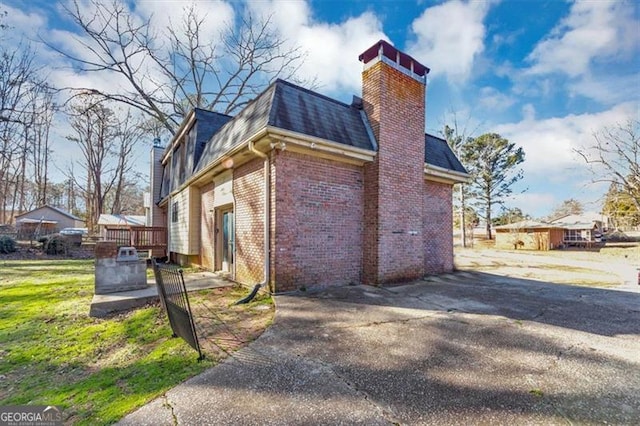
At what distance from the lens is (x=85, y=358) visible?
3.91m

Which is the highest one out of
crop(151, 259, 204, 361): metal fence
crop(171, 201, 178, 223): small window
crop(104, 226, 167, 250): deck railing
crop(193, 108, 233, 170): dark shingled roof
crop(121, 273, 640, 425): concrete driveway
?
crop(193, 108, 233, 170): dark shingled roof

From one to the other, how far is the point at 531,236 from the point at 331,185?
27398 millimetres

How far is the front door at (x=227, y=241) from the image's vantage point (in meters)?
8.29

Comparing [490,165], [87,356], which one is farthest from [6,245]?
[490,165]

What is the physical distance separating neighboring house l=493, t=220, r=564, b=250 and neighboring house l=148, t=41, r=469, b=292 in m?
22.6

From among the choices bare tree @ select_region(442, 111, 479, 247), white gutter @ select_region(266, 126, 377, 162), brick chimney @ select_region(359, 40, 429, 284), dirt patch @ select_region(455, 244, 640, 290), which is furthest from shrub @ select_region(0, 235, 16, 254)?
bare tree @ select_region(442, 111, 479, 247)

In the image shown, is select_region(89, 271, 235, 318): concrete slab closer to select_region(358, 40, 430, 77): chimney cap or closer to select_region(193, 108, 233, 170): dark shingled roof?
select_region(193, 108, 233, 170): dark shingled roof

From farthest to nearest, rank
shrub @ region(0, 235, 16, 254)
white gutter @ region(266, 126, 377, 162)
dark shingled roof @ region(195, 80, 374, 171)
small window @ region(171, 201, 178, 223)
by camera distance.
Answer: shrub @ region(0, 235, 16, 254) → small window @ region(171, 201, 178, 223) → dark shingled roof @ region(195, 80, 374, 171) → white gutter @ region(266, 126, 377, 162)

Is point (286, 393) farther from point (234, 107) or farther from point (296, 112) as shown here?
point (234, 107)

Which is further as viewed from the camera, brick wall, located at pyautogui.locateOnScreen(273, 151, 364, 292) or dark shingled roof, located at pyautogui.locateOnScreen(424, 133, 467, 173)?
dark shingled roof, located at pyautogui.locateOnScreen(424, 133, 467, 173)

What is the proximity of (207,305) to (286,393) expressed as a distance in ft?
11.6

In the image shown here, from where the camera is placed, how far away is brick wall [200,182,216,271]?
937 centimetres

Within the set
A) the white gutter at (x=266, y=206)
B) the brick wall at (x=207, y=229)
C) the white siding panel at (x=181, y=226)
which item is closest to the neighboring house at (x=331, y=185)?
the white gutter at (x=266, y=206)

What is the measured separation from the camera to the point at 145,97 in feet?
59.5
